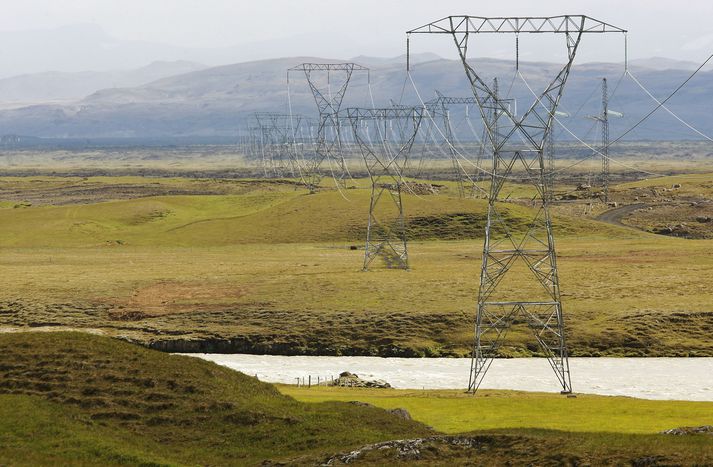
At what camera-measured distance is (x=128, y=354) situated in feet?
169

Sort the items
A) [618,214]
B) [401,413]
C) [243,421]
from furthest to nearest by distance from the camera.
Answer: [618,214], [401,413], [243,421]

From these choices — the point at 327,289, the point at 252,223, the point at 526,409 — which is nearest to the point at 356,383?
the point at 526,409

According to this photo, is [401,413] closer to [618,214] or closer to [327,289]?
[327,289]

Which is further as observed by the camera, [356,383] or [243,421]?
[356,383]

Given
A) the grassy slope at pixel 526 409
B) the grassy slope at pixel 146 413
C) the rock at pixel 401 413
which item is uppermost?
the grassy slope at pixel 146 413

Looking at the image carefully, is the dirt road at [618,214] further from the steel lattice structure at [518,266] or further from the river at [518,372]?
the river at [518,372]

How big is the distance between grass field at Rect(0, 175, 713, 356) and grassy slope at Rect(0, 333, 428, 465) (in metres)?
29.0

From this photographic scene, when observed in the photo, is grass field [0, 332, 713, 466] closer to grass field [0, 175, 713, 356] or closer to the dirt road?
grass field [0, 175, 713, 356]

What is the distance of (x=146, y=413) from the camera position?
45.8m

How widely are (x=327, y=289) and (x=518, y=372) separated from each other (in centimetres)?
2498

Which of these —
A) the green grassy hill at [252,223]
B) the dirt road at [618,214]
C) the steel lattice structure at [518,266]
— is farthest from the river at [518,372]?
the dirt road at [618,214]

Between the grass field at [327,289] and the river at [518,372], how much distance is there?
241 centimetres

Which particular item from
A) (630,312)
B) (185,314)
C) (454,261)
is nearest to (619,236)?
(454,261)

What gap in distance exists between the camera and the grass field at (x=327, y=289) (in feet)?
263
